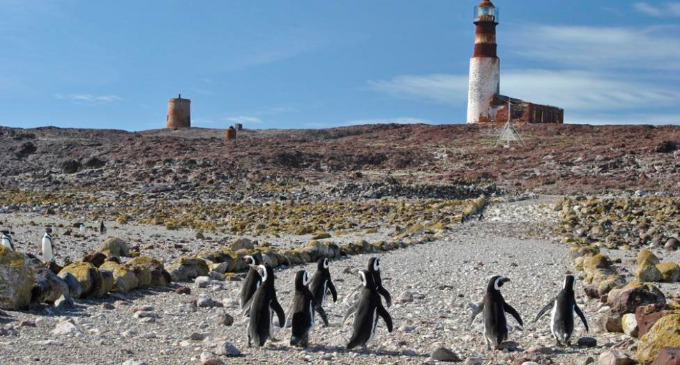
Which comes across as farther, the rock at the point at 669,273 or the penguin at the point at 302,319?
the rock at the point at 669,273

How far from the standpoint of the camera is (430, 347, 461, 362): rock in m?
6.28

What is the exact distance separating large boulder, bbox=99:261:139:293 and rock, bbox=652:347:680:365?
5.95 meters

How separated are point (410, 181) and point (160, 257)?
19197mm

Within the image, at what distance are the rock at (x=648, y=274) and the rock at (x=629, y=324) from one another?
142 inches

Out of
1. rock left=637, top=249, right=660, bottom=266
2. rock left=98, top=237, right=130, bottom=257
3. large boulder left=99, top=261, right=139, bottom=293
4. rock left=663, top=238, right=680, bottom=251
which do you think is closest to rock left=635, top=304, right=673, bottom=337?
rock left=637, top=249, right=660, bottom=266

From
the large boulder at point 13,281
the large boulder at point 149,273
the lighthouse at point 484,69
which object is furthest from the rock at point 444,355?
the lighthouse at point 484,69

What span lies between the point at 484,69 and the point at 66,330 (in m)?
41.6

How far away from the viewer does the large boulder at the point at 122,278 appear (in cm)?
929

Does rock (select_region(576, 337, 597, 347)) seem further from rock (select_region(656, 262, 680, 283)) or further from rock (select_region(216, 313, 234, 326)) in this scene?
rock (select_region(656, 262, 680, 283))

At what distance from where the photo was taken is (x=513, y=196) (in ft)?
86.0

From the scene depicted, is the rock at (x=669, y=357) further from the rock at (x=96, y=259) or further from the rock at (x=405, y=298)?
the rock at (x=96, y=259)

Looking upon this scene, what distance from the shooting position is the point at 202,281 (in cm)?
1025

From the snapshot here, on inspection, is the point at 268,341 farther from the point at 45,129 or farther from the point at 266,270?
the point at 45,129

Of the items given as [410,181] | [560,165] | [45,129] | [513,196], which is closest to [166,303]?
[513,196]
